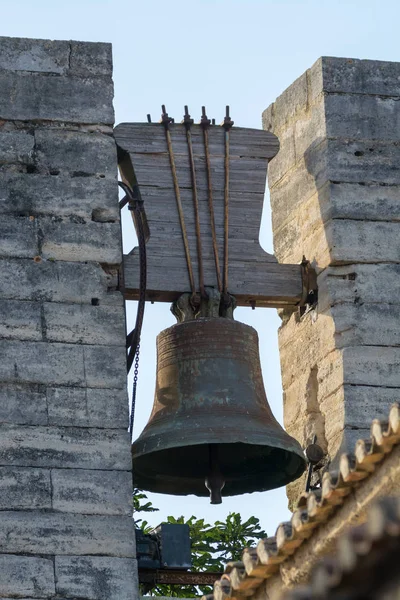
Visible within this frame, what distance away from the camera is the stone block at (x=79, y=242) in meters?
7.25

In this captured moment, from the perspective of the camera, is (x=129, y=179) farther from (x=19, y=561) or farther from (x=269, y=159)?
(x=19, y=561)

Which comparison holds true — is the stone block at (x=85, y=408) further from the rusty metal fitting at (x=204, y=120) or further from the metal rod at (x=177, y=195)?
the rusty metal fitting at (x=204, y=120)

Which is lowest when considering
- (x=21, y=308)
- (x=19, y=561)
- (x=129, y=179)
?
(x=19, y=561)

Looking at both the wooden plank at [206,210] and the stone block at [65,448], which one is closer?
the stone block at [65,448]

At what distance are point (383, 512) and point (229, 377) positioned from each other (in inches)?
182

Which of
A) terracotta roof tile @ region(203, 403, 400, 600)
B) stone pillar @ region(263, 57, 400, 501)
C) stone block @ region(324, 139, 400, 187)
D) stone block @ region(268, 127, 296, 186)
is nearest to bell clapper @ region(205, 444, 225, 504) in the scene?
stone pillar @ region(263, 57, 400, 501)

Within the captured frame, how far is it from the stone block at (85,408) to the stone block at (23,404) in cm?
4

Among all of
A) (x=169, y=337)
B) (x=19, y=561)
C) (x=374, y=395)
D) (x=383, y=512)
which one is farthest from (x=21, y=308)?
(x=383, y=512)

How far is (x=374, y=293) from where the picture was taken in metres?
7.58

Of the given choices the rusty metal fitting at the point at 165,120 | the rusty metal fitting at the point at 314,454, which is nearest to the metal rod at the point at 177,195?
the rusty metal fitting at the point at 165,120

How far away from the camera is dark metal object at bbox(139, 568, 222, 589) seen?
692cm

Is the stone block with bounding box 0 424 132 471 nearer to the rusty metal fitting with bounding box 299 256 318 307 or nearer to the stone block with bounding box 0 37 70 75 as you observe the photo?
the rusty metal fitting with bounding box 299 256 318 307

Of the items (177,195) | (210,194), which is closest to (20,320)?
(177,195)

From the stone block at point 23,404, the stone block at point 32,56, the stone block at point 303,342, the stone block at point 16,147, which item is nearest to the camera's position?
the stone block at point 23,404
